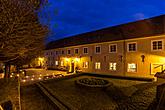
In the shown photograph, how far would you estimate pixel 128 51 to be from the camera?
23000mm

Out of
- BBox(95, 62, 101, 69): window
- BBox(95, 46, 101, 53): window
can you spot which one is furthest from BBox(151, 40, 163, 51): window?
BBox(95, 62, 101, 69): window

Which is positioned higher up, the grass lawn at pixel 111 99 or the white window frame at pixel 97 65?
the white window frame at pixel 97 65

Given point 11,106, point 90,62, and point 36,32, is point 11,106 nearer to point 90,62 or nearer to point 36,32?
point 36,32

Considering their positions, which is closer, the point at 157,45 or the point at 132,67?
the point at 157,45

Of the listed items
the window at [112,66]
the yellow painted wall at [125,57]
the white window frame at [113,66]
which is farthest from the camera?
the window at [112,66]

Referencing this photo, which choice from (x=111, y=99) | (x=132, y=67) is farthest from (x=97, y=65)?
(x=111, y=99)

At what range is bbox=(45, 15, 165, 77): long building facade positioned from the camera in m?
19.9

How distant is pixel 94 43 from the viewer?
2850 cm

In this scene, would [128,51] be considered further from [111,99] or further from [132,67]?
[111,99]

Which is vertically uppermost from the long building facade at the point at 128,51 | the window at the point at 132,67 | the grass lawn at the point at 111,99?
the long building facade at the point at 128,51

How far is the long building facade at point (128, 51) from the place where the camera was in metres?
19.9

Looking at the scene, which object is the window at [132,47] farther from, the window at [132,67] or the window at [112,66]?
the window at [112,66]

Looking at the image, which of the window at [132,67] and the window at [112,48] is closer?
the window at [132,67]

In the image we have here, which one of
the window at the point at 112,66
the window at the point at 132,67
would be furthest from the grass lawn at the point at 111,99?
the window at the point at 112,66
